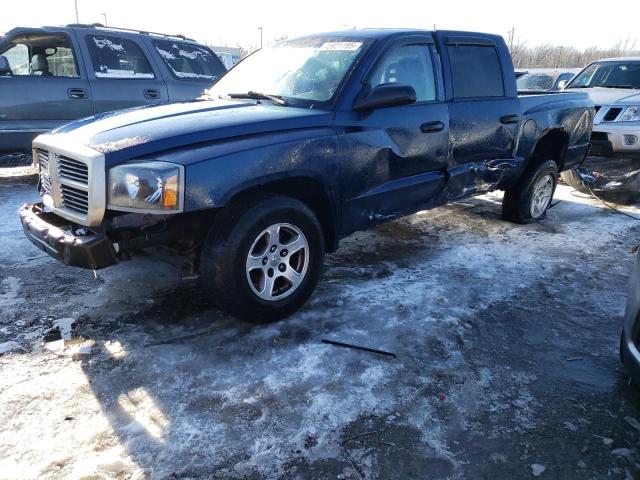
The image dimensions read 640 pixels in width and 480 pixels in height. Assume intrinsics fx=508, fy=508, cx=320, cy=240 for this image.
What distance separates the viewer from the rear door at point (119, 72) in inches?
253

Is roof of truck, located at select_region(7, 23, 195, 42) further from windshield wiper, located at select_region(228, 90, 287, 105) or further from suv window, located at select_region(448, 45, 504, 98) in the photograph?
suv window, located at select_region(448, 45, 504, 98)

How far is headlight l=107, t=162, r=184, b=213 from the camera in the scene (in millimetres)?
2648

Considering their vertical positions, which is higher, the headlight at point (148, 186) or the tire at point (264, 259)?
the headlight at point (148, 186)

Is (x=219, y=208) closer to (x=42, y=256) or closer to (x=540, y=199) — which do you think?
(x=42, y=256)

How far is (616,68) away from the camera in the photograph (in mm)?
8453

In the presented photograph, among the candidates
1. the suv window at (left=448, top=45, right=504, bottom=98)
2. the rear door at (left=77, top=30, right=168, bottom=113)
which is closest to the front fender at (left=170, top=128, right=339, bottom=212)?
the suv window at (left=448, top=45, right=504, bottom=98)

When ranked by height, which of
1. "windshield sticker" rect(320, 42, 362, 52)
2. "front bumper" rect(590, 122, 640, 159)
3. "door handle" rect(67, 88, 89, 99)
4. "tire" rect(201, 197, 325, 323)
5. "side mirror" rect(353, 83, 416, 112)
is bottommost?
"tire" rect(201, 197, 325, 323)

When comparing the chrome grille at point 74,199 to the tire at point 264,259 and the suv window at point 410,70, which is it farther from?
the suv window at point 410,70

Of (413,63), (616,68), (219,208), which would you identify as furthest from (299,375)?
(616,68)

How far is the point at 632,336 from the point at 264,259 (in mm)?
2027

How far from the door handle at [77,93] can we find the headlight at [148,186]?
14.3ft

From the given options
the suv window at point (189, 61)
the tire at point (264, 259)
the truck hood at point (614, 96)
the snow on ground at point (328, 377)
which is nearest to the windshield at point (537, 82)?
the truck hood at point (614, 96)

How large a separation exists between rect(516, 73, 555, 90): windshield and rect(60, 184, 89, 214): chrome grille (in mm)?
11449

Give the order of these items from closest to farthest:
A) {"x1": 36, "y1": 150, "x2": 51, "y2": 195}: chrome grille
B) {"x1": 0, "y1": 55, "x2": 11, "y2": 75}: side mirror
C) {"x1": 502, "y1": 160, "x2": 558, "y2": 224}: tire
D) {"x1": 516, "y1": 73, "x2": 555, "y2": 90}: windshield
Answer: {"x1": 36, "y1": 150, "x2": 51, "y2": 195}: chrome grille < {"x1": 502, "y1": 160, "x2": 558, "y2": 224}: tire < {"x1": 0, "y1": 55, "x2": 11, "y2": 75}: side mirror < {"x1": 516, "y1": 73, "x2": 555, "y2": 90}: windshield
